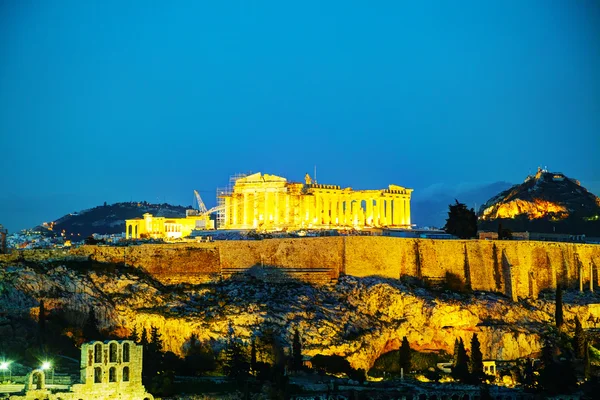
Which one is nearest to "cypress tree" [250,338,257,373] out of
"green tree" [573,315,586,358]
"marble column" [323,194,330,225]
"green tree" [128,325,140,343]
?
"green tree" [128,325,140,343]

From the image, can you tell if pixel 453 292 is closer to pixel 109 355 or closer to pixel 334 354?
pixel 334 354

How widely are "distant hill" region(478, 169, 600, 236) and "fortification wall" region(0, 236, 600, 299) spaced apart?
31743mm

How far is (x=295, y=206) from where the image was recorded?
80.6m

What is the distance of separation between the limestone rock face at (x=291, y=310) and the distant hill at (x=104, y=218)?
5911 cm

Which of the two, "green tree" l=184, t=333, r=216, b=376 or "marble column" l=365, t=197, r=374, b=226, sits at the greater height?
"marble column" l=365, t=197, r=374, b=226

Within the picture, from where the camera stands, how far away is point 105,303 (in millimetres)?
52688

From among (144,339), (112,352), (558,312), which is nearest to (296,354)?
(144,339)

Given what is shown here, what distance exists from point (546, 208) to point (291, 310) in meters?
55.2

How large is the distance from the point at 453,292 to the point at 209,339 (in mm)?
16834

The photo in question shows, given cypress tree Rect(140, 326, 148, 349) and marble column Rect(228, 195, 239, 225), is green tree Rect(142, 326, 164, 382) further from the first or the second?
marble column Rect(228, 195, 239, 225)

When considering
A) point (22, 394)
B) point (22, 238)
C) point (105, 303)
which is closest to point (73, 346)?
point (105, 303)

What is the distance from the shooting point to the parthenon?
80438mm

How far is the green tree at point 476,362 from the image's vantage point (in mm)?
50844

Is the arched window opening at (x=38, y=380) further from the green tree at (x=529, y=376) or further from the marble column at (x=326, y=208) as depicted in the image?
the marble column at (x=326, y=208)
